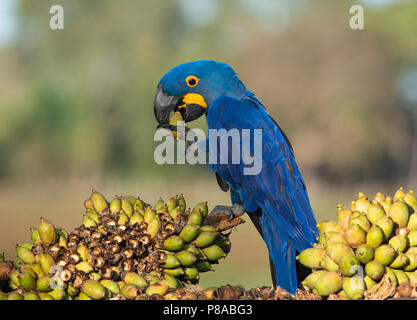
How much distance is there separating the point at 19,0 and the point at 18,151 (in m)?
12.5

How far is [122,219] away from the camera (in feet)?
6.00

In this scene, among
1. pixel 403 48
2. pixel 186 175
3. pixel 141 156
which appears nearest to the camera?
pixel 186 175

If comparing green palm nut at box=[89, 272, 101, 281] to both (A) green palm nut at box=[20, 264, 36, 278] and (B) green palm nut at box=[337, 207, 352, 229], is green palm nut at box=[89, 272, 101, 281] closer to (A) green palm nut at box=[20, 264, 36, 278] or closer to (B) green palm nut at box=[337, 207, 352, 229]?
(A) green palm nut at box=[20, 264, 36, 278]

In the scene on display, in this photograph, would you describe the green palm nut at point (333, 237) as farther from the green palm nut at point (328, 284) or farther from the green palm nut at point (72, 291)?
the green palm nut at point (72, 291)

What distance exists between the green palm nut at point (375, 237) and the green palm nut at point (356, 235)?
16mm

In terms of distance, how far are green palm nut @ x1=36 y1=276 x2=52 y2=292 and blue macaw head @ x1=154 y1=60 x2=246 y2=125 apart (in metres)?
1.65

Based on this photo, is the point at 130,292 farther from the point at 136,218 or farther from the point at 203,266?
the point at 203,266

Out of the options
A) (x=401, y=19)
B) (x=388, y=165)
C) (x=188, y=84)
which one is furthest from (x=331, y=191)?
(x=188, y=84)

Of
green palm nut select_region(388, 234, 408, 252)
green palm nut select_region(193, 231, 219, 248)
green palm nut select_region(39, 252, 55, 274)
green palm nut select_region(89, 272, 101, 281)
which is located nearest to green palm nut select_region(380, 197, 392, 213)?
green palm nut select_region(388, 234, 408, 252)

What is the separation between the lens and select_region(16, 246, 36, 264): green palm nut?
5.42 ft

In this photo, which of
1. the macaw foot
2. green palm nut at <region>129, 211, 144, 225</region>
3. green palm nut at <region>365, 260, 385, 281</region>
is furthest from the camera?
the macaw foot

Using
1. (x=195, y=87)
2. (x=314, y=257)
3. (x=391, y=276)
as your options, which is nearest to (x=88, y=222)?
(x=314, y=257)

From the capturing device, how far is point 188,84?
294 centimetres
